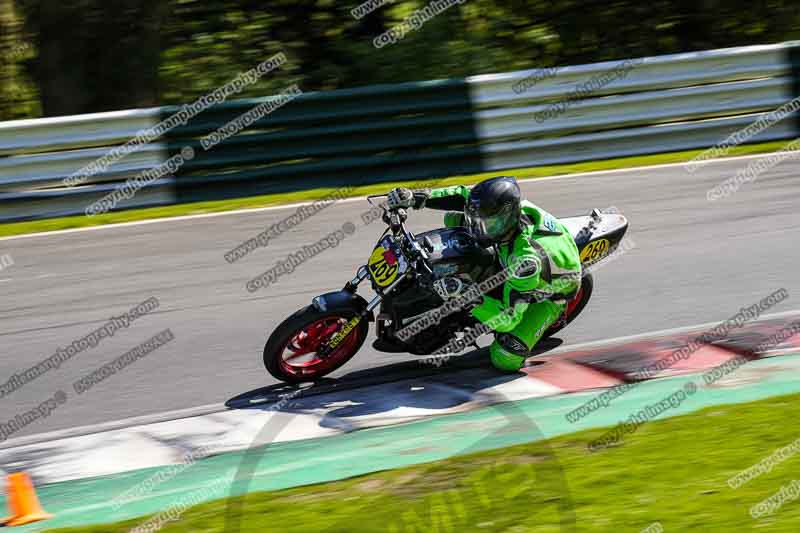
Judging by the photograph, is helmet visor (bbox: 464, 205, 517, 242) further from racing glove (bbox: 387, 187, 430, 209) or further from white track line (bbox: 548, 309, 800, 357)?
white track line (bbox: 548, 309, 800, 357)

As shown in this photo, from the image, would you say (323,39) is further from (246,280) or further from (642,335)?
(642,335)

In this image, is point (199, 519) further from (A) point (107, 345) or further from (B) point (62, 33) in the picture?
(B) point (62, 33)

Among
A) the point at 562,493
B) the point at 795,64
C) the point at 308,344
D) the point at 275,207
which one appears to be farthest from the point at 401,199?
the point at 795,64

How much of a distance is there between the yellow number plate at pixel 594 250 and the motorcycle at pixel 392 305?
Answer: 1.15 feet

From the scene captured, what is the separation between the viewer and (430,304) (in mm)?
7617

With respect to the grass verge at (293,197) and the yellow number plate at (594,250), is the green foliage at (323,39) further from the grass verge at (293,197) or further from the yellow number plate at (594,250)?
the yellow number plate at (594,250)

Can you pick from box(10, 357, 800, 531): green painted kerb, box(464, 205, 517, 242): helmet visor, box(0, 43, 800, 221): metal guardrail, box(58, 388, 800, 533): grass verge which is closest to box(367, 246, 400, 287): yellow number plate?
box(464, 205, 517, 242): helmet visor

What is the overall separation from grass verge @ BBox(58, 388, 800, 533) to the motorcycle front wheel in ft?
4.81

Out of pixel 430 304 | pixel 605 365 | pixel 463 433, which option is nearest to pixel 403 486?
pixel 463 433

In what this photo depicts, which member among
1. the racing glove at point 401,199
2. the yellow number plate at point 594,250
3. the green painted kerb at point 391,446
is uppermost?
the racing glove at point 401,199

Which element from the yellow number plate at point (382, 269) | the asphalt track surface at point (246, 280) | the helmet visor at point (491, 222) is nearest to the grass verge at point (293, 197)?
the asphalt track surface at point (246, 280)

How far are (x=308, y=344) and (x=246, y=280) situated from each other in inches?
112

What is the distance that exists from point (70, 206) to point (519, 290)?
6.99m

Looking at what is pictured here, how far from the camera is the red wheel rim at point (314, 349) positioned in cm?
756
